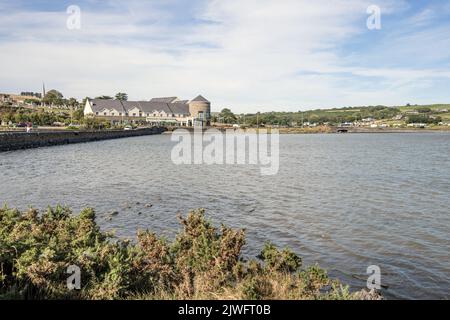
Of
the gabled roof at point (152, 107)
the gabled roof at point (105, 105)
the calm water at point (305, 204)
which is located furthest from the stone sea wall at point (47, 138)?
the gabled roof at point (152, 107)

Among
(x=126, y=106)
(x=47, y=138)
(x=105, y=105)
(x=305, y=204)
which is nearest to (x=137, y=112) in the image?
(x=126, y=106)

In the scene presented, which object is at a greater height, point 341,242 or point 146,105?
point 146,105

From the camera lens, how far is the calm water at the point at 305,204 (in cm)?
1516

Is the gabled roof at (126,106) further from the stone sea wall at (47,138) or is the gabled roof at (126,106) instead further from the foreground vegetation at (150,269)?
the foreground vegetation at (150,269)

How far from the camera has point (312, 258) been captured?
15289 millimetres

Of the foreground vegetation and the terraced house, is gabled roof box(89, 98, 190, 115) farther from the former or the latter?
the foreground vegetation

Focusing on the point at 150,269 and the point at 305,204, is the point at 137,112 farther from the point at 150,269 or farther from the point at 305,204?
the point at 150,269

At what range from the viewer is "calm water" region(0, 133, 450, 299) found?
15156 mm

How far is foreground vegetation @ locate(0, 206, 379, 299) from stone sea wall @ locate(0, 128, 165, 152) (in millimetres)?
59331

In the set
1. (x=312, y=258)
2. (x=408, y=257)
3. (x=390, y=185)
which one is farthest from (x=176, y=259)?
(x=390, y=185)

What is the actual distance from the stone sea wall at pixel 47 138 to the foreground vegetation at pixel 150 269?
2336 inches

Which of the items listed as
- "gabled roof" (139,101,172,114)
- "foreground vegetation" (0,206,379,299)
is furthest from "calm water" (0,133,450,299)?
"gabled roof" (139,101,172,114)
